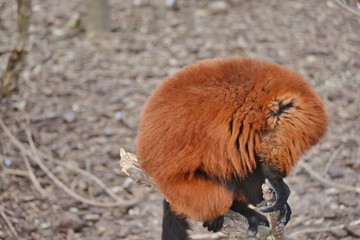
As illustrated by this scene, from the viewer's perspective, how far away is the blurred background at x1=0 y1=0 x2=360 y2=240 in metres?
4.54

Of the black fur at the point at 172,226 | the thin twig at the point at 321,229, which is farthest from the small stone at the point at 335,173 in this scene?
the black fur at the point at 172,226

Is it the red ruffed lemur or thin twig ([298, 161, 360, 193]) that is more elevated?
the red ruffed lemur

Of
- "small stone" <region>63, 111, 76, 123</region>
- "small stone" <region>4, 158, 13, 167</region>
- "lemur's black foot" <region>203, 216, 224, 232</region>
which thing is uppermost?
"lemur's black foot" <region>203, 216, 224, 232</region>

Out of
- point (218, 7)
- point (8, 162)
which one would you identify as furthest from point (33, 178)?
point (218, 7)

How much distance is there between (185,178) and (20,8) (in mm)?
2604

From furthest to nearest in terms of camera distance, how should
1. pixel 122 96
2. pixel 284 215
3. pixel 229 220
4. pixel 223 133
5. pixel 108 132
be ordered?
pixel 122 96, pixel 108 132, pixel 229 220, pixel 284 215, pixel 223 133

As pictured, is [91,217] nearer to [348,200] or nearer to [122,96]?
[122,96]

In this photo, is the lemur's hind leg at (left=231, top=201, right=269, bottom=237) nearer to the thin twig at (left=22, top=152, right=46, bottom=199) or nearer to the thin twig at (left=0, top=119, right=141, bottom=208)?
the thin twig at (left=0, top=119, right=141, bottom=208)

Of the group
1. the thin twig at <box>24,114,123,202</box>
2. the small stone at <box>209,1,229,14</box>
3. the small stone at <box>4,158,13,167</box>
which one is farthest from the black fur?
the small stone at <box>209,1,229,14</box>

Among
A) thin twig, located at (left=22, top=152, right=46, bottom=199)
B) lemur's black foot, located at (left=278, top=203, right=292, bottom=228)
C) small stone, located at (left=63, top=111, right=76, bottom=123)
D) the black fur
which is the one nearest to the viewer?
lemur's black foot, located at (left=278, top=203, right=292, bottom=228)

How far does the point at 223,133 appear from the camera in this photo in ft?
9.54

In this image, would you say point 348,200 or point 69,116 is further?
point 69,116

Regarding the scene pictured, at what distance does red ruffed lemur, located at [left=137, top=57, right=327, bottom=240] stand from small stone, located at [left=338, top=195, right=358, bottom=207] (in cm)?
160

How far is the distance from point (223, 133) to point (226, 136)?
0.02 metres
